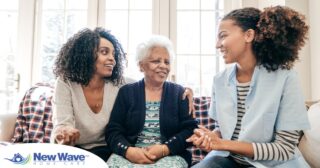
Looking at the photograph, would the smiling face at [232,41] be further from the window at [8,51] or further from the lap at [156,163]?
the window at [8,51]

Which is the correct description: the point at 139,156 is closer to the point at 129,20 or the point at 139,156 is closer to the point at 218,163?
the point at 218,163

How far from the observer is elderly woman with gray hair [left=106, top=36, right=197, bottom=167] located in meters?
1.24

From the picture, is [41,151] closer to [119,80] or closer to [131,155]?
[131,155]

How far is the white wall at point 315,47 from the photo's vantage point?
181cm

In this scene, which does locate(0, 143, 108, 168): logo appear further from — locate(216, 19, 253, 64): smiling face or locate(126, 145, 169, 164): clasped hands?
locate(216, 19, 253, 64): smiling face

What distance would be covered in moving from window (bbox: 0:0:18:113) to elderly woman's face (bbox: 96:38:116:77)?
154 centimetres

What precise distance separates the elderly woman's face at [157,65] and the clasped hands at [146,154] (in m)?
0.35

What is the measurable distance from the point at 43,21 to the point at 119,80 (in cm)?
146

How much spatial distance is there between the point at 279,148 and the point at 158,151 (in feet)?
1.68

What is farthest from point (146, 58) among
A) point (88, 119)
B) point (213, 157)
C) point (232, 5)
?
point (232, 5)

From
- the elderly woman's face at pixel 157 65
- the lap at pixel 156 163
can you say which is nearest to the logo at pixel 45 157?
the lap at pixel 156 163

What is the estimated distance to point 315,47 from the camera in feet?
6.03

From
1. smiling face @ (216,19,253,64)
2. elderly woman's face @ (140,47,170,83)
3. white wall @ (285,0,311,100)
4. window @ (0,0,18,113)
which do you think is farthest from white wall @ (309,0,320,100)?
window @ (0,0,18,113)

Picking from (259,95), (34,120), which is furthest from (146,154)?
(34,120)
